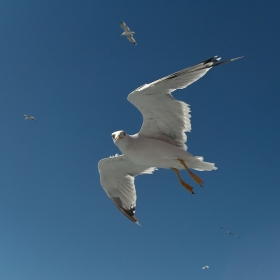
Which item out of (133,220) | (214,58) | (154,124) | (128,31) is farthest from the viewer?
(128,31)

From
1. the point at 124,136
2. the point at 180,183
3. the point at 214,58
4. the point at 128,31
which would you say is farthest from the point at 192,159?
the point at 128,31

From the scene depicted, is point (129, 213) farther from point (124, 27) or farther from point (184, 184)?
point (124, 27)

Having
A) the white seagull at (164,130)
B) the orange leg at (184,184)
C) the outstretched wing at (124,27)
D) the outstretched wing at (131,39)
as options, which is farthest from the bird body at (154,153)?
the outstretched wing at (124,27)

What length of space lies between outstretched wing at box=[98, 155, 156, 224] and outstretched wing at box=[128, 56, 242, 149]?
1499 mm

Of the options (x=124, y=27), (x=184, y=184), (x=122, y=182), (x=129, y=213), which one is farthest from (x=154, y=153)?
(x=124, y=27)

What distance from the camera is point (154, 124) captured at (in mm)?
8969

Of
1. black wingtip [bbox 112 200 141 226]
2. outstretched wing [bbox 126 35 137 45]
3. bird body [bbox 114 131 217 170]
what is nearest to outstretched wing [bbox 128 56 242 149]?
bird body [bbox 114 131 217 170]

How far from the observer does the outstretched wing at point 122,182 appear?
404 inches

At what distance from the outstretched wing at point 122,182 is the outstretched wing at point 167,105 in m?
1.50

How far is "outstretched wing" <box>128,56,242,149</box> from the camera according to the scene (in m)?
7.54

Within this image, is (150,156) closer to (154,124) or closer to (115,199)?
(154,124)

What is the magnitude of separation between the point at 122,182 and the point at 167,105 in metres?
2.98

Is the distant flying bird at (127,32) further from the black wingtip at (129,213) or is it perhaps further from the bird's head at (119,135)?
the bird's head at (119,135)

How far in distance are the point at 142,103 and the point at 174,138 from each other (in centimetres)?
134
